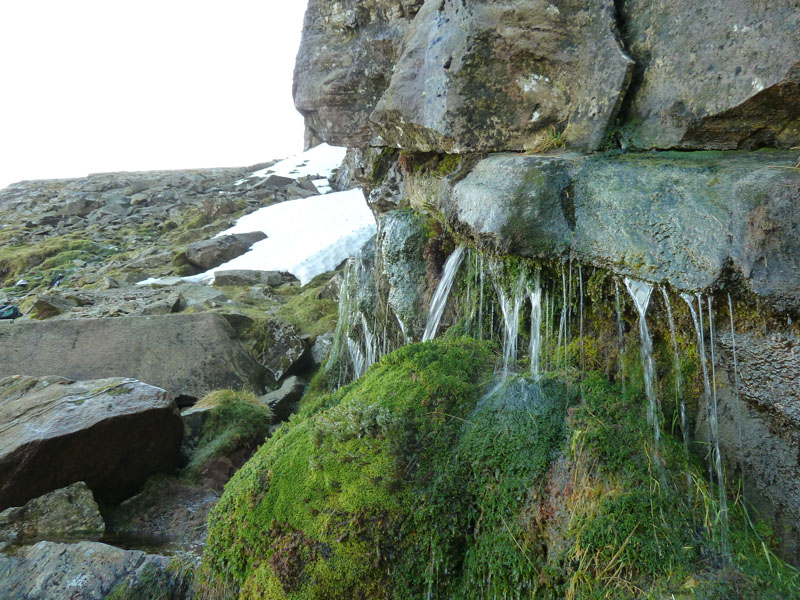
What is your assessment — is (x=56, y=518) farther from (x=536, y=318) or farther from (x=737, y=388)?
(x=737, y=388)

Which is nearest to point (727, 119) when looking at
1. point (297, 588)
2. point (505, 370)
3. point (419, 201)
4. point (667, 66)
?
point (667, 66)

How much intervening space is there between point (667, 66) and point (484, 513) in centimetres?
450

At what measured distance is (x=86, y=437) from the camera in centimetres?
660

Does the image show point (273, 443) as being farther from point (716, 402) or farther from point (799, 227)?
point (799, 227)

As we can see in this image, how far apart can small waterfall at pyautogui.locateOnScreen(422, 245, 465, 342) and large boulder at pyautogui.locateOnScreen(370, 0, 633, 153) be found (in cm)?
140

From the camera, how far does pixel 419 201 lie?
8.69 meters

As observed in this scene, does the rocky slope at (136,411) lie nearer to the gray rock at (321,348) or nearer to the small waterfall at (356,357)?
the gray rock at (321,348)

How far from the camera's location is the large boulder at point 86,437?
6.32 metres

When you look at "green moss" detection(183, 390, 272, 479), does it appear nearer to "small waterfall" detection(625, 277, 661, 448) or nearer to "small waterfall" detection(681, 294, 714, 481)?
"small waterfall" detection(625, 277, 661, 448)

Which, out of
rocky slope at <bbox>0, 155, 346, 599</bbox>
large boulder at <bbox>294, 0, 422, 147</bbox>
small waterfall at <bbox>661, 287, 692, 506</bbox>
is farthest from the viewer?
large boulder at <bbox>294, 0, 422, 147</bbox>

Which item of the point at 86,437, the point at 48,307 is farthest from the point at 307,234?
the point at 86,437

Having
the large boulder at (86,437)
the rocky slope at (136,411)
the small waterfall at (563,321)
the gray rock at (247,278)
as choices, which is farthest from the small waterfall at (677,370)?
the gray rock at (247,278)

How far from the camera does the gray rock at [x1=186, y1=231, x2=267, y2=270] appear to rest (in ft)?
62.5

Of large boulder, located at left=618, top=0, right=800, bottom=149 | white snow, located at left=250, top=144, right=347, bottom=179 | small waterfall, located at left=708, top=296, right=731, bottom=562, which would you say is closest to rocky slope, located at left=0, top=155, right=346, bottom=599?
small waterfall, located at left=708, top=296, right=731, bottom=562
